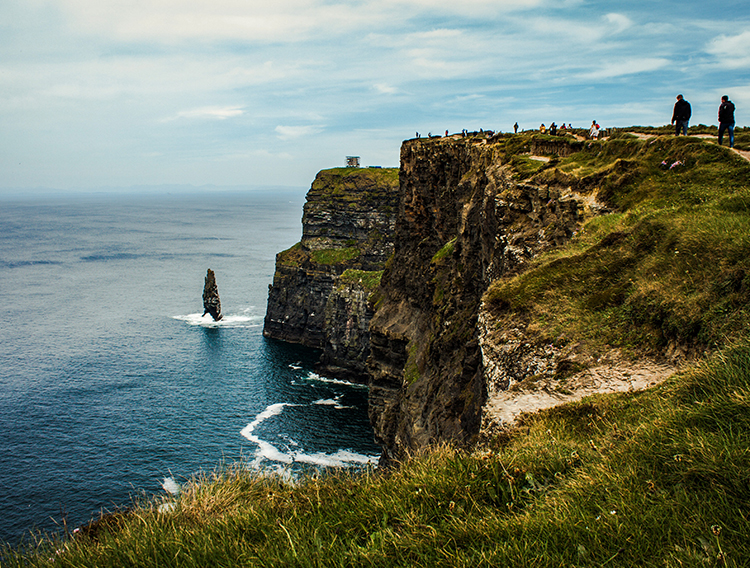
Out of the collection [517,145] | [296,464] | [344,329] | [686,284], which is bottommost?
[296,464]

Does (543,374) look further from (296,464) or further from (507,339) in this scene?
(296,464)

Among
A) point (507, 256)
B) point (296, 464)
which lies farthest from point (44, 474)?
point (507, 256)

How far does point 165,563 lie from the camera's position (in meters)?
8.30

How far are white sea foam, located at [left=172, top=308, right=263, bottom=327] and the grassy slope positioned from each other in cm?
10407

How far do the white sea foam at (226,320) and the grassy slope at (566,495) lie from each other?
4097 inches

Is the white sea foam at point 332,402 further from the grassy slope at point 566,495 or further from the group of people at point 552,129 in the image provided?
the grassy slope at point 566,495

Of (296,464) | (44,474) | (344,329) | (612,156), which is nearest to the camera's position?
(612,156)

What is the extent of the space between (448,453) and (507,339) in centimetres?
762

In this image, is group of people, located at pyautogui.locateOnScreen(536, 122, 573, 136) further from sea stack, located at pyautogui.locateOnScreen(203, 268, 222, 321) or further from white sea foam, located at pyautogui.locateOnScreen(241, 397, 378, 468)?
sea stack, located at pyautogui.locateOnScreen(203, 268, 222, 321)

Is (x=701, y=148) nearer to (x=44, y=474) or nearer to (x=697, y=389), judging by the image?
(x=697, y=389)

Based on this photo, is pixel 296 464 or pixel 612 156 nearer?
pixel 612 156

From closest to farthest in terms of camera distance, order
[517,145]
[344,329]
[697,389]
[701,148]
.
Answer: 1. [697,389]
2. [701,148]
3. [517,145]
4. [344,329]

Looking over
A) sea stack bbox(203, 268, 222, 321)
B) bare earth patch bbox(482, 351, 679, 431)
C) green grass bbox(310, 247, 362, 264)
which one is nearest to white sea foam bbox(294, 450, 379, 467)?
bare earth patch bbox(482, 351, 679, 431)

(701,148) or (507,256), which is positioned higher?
(701,148)
